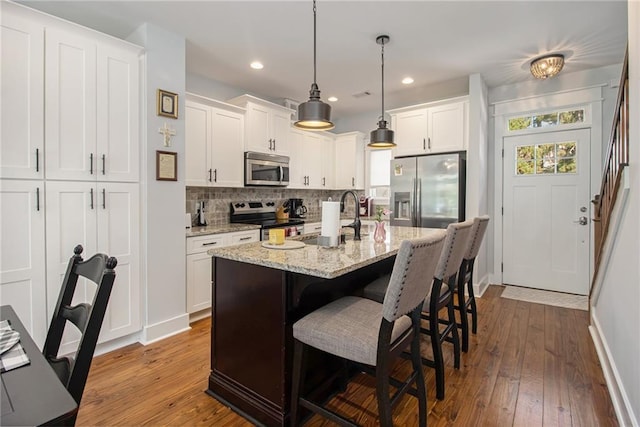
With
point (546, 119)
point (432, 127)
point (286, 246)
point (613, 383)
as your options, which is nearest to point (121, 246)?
point (286, 246)

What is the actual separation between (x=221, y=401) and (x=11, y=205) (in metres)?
1.84

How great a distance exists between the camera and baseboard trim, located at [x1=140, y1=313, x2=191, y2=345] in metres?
2.78

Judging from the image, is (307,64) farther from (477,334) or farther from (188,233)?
(477,334)

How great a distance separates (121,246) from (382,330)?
7.35ft

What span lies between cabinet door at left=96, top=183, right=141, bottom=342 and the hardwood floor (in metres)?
0.23

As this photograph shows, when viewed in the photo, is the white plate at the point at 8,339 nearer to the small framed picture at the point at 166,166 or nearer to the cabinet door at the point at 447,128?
the small framed picture at the point at 166,166

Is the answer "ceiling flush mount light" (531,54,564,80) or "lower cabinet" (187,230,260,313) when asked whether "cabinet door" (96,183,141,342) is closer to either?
"lower cabinet" (187,230,260,313)

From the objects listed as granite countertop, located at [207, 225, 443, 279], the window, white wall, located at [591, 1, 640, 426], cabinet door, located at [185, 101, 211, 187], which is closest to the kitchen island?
granite countertop, located at [207, 225, 443, 279]

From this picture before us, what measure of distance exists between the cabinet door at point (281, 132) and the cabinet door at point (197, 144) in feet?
3.21

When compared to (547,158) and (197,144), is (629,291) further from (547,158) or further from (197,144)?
(197,144)

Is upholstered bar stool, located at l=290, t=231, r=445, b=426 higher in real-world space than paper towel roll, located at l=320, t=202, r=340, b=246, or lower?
lower

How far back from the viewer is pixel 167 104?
2.87 m

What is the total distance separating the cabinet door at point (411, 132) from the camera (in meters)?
4.38

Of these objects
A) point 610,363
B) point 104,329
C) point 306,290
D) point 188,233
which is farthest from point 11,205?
point 610,363
